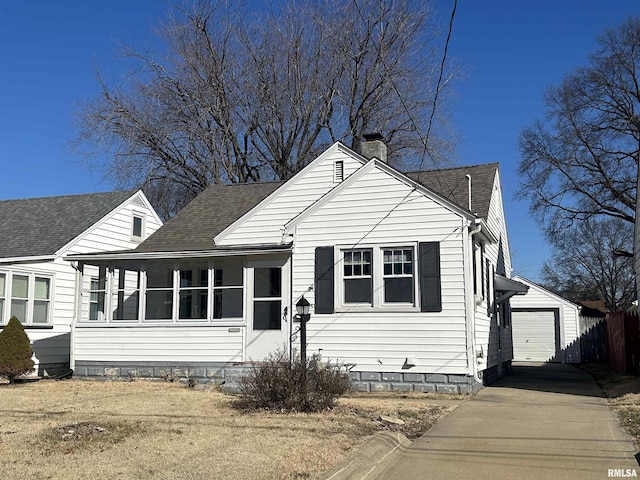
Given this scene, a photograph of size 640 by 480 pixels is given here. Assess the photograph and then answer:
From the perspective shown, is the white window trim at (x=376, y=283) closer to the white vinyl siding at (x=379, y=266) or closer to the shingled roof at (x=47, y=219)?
the white vinyl siding at (x=379, y=266)

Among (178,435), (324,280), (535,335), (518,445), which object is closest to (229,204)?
(324,280)

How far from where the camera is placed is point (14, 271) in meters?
16.9

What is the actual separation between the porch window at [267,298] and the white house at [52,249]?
191 inches

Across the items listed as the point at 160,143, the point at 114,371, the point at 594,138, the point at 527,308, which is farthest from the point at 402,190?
the point at 594,138

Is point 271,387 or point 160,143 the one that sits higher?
point 160,143

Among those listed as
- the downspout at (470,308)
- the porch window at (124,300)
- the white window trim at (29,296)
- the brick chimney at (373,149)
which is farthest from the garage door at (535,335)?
the white window trim at (29,296)

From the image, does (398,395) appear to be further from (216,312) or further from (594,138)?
(594,138)

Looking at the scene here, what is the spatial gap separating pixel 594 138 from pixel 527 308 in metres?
10.2

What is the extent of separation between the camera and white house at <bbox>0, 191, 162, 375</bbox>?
17156mm

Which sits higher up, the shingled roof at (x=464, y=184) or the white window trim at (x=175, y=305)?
the shingled roof at (x=464, y=184)

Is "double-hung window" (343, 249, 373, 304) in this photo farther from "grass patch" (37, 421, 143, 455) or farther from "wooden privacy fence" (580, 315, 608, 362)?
"wooden privacy fence" (580, 315, 608, 362)

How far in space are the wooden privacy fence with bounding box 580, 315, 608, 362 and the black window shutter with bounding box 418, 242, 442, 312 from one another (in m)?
16.3

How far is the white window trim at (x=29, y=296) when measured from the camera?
1661 cm

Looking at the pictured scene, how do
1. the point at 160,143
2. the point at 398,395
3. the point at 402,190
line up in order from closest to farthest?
the point at 398,395, the point at 402,190, the point at 160,143
